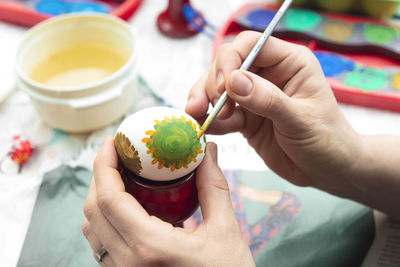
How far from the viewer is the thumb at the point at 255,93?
0.44 m

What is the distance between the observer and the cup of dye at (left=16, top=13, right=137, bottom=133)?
0.66m

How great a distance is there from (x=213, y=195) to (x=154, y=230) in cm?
9

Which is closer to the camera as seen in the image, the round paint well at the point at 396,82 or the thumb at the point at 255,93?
the thumb at the point at 255,93

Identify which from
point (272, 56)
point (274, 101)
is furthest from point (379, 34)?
point (274, 101)

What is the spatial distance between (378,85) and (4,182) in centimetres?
80

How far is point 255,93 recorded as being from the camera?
0.43m

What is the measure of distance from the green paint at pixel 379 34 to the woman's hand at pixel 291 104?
437 mm

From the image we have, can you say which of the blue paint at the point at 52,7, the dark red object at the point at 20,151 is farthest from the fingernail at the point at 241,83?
the blue paint at the point at 52,7

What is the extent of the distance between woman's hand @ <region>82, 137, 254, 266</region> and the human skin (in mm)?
115

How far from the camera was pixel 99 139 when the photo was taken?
0.74 meters

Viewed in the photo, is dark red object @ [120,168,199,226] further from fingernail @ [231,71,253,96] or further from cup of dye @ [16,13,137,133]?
cup of dye @ [16,13,137,133]

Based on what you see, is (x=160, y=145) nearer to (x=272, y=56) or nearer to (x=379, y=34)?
(x=272, y=56)

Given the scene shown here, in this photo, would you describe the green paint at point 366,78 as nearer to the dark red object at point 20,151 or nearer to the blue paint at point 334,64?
the blue paint at point 334,64

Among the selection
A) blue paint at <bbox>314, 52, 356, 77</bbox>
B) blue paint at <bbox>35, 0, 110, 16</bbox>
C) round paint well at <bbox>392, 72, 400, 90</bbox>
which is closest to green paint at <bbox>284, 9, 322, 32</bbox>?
blue paint at <bbox>314, 52, 356, 77</bbox>
